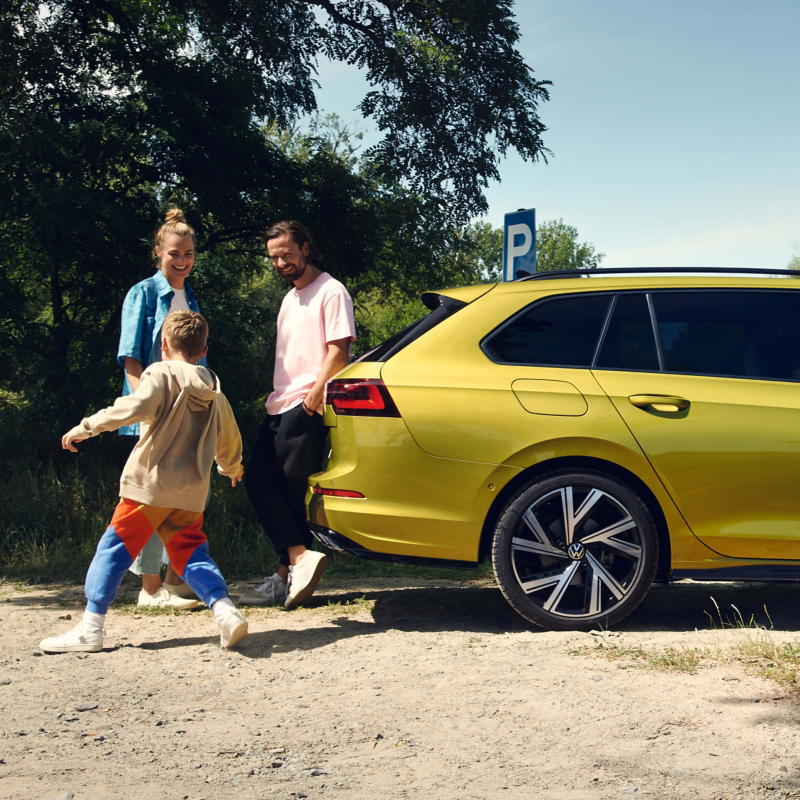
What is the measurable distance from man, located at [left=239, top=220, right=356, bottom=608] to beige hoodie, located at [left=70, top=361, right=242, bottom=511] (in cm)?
65

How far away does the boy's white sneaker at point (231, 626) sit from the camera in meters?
4.17

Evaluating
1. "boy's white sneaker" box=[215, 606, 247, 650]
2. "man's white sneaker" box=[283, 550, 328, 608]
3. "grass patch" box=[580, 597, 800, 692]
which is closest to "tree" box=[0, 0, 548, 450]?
"man's white sneaker" box=[283, 550, 328, 608]

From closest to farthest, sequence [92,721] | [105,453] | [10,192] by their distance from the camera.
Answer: [92,721]
[10,192]
[105,453]

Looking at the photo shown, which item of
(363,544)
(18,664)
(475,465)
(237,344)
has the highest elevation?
(237,344)

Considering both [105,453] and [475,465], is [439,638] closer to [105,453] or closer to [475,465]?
[475,465]

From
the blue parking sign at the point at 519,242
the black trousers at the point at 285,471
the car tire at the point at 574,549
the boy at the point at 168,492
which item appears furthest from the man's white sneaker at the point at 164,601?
the blue parking sign at the point at 519,242

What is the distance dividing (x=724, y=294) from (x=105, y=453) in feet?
21.3

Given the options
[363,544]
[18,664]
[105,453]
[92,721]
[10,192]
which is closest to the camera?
[92,721]

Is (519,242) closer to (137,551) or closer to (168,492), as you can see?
(168,492)

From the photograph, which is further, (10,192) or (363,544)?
(10,192)

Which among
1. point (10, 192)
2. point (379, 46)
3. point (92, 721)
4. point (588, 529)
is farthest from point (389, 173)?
point (92, 721)

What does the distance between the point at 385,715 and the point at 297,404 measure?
2076 mm

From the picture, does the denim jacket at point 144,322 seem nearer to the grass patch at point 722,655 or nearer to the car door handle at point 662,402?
the car door handle at point 662,402

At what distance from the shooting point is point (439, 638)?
440 cm
